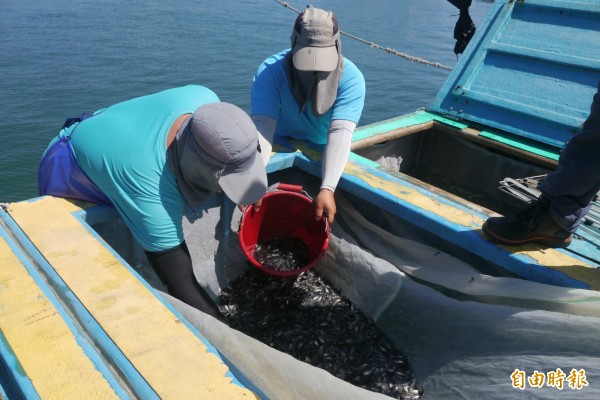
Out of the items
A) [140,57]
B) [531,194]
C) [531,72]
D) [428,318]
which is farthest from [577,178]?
[140,57]

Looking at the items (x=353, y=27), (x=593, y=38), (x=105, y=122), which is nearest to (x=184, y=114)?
(x=105, y=122)

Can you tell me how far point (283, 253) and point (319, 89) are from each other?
1.82 metres

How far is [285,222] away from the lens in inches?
182

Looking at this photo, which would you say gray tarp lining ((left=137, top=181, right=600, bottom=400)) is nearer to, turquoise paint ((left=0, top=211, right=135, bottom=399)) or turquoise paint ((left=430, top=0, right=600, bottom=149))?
turquoise paint ((left=0, top=211, right=135, bottom=399))

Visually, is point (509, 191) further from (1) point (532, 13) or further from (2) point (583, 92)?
(1) point (532, 13)

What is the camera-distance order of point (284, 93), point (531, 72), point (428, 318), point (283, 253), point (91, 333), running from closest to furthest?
point (91, 333) → point (428, 318) → point (284, 93) → point (283, 253) → point (531, 72)

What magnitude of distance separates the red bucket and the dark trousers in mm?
1930

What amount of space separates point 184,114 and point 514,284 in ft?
7.86

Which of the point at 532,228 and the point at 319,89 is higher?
the point at 319,89

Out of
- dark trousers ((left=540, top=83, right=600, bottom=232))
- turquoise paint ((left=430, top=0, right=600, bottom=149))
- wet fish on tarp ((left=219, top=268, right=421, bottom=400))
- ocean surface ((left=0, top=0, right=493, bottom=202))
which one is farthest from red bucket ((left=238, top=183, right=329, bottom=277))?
ocean surface ((left=0, top=0, right=493, bottom=202))

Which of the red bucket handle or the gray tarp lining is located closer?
the gray tarp lining

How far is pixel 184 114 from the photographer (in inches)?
111

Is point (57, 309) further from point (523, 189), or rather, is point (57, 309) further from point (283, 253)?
point (523, 189)

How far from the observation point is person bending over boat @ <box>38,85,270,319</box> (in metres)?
2.43
